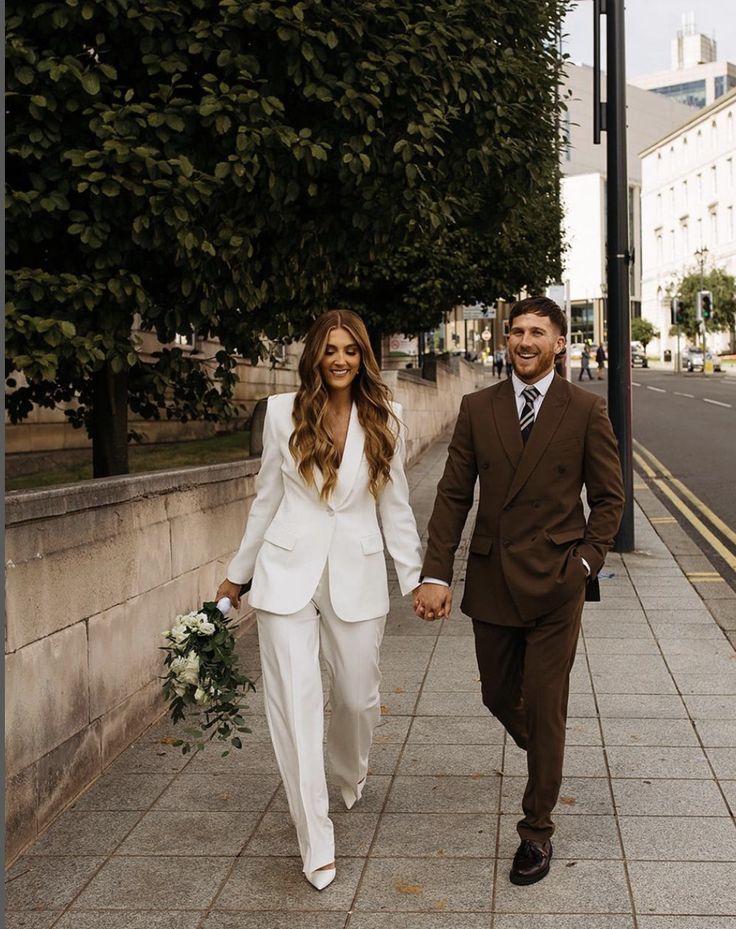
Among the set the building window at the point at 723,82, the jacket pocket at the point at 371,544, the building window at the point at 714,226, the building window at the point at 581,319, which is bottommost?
the jacket pocket at the point at 371,544

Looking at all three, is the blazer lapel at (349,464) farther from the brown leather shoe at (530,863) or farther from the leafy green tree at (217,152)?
the leafy green tree at (217,152)

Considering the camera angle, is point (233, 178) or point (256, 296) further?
point (256, 296)

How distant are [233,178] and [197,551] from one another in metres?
2.08

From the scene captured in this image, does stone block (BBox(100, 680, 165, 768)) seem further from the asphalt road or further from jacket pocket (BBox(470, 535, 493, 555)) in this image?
the asphalt road

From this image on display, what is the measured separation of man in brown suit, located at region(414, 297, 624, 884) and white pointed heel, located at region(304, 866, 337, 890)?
23.1 inches

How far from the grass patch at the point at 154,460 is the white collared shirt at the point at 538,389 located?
756 cm

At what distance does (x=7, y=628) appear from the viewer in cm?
439

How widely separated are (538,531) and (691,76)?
7712 inches

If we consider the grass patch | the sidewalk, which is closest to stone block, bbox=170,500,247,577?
the sidewalk

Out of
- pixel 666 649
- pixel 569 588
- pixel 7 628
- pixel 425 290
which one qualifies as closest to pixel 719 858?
pixel 569 588

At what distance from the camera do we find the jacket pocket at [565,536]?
4152 mm

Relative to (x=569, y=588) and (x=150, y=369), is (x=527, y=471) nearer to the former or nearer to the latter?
(x=569, y=588)

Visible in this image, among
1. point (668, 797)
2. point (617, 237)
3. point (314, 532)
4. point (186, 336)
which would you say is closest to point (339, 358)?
point (314, 532)

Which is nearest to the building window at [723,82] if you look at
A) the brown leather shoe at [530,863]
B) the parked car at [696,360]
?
the parked car at [696,360]
